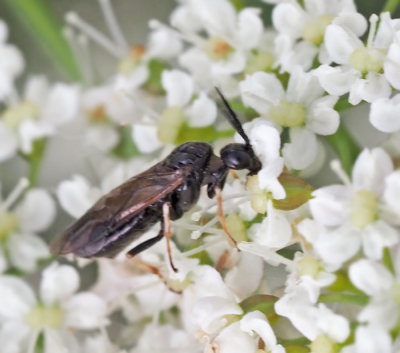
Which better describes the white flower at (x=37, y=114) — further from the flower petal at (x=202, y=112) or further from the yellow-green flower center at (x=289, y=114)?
the yellow-green flower center at (x=289, y=114)

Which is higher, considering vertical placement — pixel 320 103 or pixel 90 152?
pixel 320 103

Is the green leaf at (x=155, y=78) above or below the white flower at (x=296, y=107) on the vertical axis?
below

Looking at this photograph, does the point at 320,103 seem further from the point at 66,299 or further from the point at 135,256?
the point at 66,299

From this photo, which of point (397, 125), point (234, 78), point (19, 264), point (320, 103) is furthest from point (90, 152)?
point (397, 125)

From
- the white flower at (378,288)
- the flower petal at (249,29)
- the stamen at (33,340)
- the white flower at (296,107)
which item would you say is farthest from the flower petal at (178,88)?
the white flower at (378,288)

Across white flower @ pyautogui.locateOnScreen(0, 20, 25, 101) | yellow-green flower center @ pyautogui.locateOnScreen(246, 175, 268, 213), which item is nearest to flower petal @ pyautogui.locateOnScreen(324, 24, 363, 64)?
yellow-green flower center @ pyautogui.locateOnScreen(246, 175, 268, 213)

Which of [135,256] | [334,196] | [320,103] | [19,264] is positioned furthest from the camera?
[19,264]

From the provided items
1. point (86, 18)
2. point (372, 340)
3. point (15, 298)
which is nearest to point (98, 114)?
point (15, 298)
